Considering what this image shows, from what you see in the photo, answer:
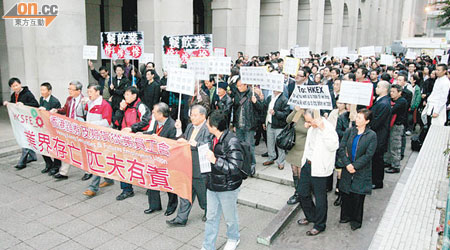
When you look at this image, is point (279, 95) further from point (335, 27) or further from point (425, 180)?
point (335, 27)

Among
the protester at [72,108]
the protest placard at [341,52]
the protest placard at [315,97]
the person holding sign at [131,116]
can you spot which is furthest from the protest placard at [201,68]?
the protest placard at [341,52]

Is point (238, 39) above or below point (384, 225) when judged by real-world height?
above

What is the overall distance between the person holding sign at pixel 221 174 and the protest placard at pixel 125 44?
6.17 metres

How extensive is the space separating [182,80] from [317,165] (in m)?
2.71

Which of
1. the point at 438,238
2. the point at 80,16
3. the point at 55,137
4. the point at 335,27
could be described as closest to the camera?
the point at 438,238

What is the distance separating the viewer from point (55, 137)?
7.25m

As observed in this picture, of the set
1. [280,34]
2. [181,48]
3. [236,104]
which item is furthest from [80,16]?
[280,34]

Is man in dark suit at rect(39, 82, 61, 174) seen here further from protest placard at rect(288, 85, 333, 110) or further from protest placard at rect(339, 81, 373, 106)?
protest placard at rect(339, 81, 373, 106)

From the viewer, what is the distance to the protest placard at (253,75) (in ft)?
25.2

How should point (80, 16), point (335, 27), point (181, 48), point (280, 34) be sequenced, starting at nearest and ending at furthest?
point (181, 48), point (80, 16), point (280, 34), point (335, 27)

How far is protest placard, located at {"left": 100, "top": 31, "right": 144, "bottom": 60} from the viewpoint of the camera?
10.2 meters

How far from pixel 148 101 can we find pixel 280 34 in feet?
48.7

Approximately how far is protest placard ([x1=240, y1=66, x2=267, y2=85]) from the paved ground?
2.57m

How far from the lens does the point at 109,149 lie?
6.36 metres
